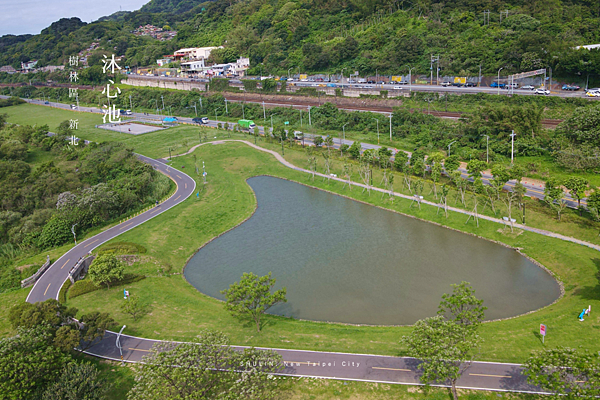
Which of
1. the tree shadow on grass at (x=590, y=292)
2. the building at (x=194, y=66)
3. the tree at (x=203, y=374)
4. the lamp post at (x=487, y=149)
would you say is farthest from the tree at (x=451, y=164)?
the building at (x=194, y=66)

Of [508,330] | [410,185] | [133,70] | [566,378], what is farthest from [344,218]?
[133,70]

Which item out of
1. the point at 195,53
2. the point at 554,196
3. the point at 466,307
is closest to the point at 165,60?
the point at 195,53

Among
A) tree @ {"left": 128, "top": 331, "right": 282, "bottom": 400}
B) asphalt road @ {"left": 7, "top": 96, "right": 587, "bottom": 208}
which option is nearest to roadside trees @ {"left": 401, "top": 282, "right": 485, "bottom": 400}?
tree @ {"left": 128, "top": 331, "right": 282, "bottom": 400}

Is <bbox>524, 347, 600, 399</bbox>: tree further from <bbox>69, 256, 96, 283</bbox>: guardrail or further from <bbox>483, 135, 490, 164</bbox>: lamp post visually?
<bbox>483, 135, 490, 164</bbox>: lamp post

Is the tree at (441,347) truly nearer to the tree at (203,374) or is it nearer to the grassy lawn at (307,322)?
the grassy lawn at (307,322)

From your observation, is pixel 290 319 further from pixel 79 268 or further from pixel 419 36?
pixel 419 36

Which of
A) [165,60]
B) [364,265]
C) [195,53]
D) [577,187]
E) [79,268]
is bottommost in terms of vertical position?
[364,265]
